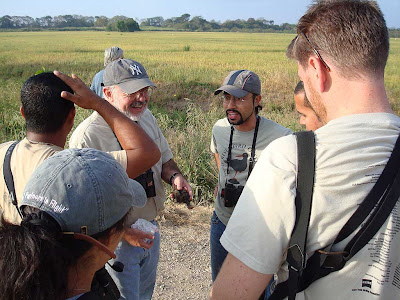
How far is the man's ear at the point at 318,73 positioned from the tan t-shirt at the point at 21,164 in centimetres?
116

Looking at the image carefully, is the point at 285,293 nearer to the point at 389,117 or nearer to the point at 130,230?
the point at 389,117

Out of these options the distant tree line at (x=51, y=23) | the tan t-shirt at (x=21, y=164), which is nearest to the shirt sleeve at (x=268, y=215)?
the tan t-shirt at (x=21, y=164)

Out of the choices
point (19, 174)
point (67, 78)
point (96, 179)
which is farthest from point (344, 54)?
point (19, 174)

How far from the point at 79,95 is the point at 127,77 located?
29.9 inches

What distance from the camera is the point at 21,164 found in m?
1.68

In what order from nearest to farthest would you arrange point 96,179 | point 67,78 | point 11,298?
point 11,298
point 96,179
point 67,78

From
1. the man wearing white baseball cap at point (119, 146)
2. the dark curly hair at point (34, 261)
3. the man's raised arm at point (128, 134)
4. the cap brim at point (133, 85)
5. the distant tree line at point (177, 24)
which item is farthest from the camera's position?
the distant tree line at point (177, 24)

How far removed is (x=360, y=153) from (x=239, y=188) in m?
1.70

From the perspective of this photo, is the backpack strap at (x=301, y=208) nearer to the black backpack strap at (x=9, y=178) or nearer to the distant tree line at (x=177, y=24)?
the black backpack strap at (x=9, y=178)

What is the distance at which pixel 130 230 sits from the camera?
181 cm

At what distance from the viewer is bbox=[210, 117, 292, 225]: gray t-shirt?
9.41 feet

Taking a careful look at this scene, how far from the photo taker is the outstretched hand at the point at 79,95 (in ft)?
5.83

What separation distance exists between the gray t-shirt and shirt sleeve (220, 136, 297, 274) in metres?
1.63

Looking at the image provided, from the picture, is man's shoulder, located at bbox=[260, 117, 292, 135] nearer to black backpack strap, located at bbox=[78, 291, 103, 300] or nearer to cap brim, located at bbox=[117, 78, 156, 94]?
cap brim, located at bbox=[117, 78, 156, 94]
